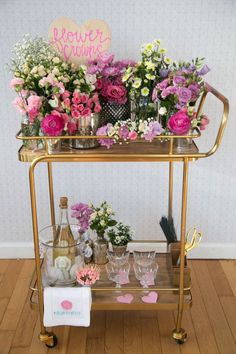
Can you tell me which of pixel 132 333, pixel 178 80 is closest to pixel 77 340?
pixel 132 333

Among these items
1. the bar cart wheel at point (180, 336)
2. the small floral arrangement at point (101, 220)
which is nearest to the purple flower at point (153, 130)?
the small floral arrangement at point (101, 220)

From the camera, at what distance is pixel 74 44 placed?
175cm

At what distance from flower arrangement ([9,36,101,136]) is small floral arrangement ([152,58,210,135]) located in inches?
9.5

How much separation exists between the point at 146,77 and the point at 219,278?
122 cm

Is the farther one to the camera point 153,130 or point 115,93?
point 115,93

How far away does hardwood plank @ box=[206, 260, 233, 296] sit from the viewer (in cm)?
229

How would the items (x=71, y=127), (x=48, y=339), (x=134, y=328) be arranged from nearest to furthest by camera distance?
(x=71, y=127) < (x=48, y=339) < (x=134, y=328)

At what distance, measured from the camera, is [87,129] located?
1713 mm

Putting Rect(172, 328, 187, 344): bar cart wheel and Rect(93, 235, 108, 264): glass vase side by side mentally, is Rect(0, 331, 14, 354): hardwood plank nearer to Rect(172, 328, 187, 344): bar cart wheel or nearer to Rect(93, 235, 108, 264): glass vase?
Rect(93, 235, 108, 264): glass vase

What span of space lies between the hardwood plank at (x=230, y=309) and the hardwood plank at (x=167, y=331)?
252 mm

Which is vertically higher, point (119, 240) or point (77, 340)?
point (119, 240)

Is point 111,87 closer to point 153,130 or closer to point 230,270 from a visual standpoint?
point 153,130

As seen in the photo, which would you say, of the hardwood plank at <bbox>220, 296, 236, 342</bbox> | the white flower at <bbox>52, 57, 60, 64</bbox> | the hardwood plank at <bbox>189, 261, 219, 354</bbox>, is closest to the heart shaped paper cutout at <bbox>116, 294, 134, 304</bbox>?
the hardwood plank at <bbox>189, 261, 219, 354</bbox>

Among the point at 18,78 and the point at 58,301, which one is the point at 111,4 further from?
the point at 58,301
